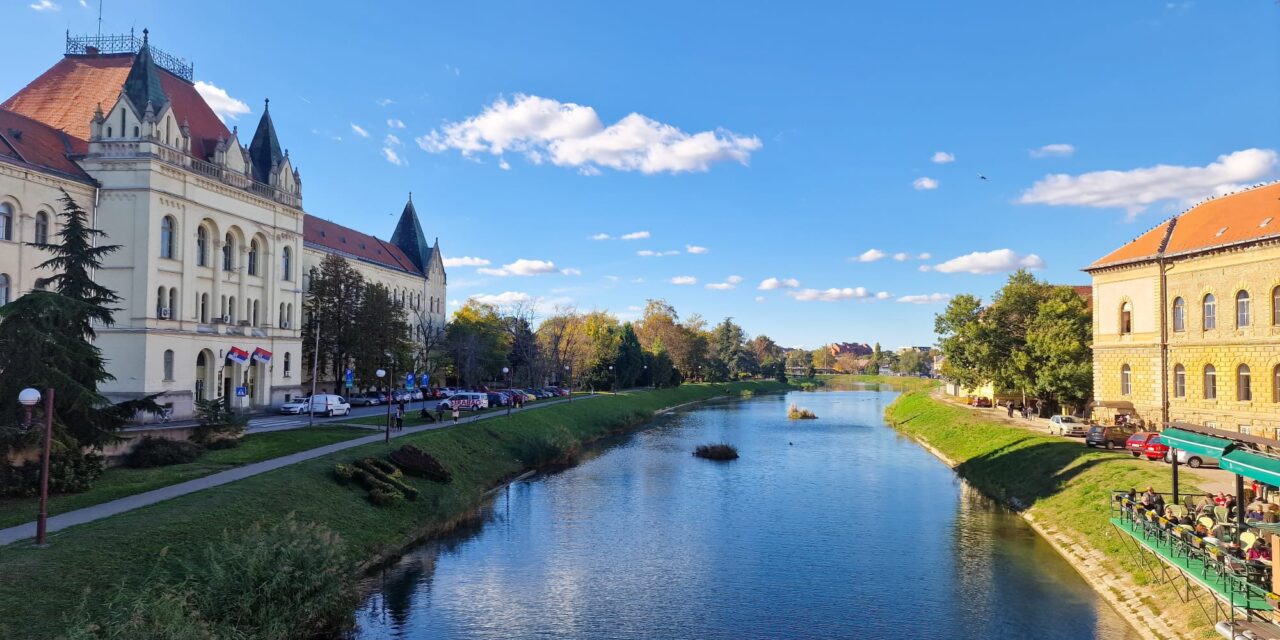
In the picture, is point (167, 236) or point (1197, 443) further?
point (167, 236)

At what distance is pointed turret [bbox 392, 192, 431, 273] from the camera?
284 ft

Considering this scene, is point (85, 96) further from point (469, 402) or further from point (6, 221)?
point (469, 402)

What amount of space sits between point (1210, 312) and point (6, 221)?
5806 centimetres

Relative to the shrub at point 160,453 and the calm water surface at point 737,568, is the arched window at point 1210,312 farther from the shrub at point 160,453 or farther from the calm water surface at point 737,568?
the shrub at point 160,453

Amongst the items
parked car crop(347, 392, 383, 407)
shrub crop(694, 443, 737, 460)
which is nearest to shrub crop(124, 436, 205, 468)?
shrub crop(694, 443, 737, 460)

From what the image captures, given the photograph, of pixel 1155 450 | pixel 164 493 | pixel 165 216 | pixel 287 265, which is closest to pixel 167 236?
pixel 165 216

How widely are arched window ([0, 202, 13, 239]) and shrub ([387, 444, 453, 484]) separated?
22.0 m

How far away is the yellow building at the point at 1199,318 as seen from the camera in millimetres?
32812

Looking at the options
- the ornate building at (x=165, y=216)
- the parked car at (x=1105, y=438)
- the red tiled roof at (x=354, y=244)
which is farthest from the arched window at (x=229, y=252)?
the parked car at (x=1105, y=438)

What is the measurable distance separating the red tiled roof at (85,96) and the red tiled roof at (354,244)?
56.9 feet

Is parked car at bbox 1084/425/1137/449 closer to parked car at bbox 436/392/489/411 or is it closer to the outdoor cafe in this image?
the outdoor cafe

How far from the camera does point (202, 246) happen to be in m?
43.8

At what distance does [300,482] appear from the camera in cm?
2378

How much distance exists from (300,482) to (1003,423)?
1631 inches
